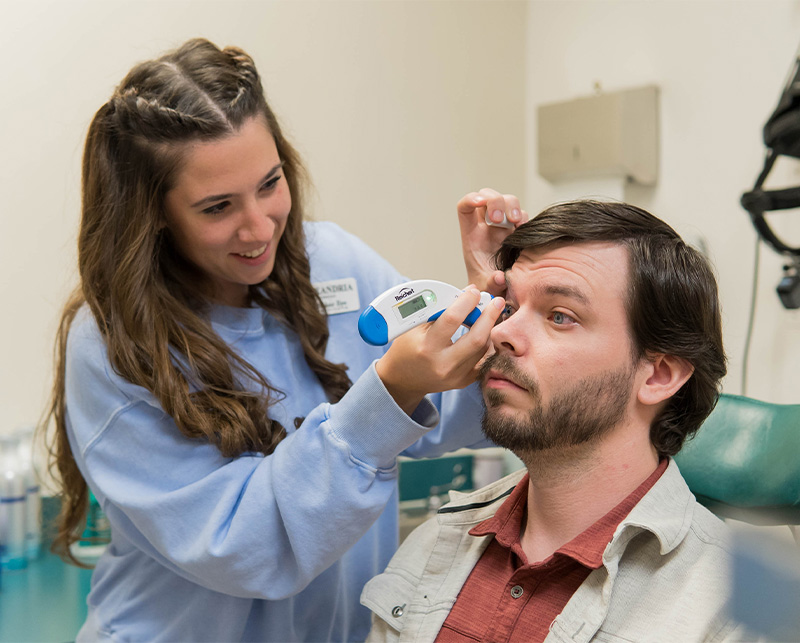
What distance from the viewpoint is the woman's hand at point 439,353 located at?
1.21m

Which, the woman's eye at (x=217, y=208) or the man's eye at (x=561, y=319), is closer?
the man's eye at (x=561, y=319)

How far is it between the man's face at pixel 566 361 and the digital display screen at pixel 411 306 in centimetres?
13

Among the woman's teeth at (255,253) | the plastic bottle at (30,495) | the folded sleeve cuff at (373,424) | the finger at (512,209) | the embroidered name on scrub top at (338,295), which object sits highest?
the finger at (512,209)

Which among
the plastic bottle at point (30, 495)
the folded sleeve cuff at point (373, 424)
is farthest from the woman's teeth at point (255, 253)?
the plastic bottle at point (30, 495)

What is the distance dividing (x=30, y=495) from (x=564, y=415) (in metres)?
1.54

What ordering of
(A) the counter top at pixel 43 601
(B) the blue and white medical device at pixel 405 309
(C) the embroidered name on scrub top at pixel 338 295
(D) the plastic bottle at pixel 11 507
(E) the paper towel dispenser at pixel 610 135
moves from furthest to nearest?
(E) the paper towel dispenser at pixel 610 135 → (D) the plastic bottle at pixel 11 507 → (A) the counter top at pixel 43 601 → (C) the embroidered name on scrub top at pixel 338 295 → (B) the blue and white medical device at pixel 405 309

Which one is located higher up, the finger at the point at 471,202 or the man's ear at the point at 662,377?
the finger at the point at 471,202

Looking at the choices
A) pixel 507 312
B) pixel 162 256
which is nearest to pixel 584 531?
pixel 507 312

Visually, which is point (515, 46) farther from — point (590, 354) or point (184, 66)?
point (590, 354)

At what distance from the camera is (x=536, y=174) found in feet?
9.92

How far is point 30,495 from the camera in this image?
84.7 inches

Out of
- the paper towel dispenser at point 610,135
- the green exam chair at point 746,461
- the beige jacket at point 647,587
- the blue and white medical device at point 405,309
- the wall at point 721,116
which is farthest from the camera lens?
the paper towel dispenser at point 610,135

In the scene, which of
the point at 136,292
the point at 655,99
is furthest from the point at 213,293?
the point at 655,99

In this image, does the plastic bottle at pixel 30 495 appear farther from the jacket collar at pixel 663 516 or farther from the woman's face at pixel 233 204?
the jacket collar at pixel 663 516
